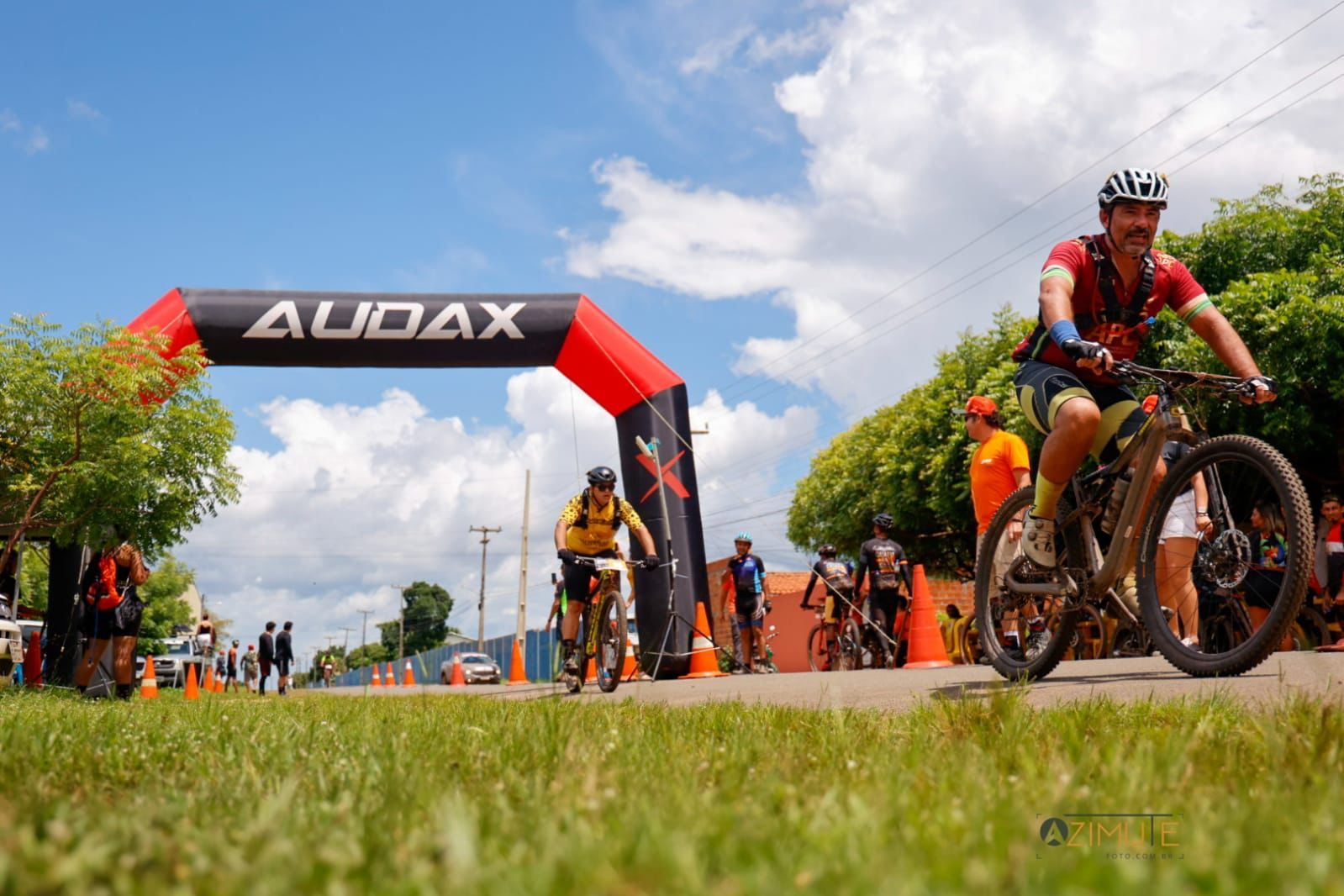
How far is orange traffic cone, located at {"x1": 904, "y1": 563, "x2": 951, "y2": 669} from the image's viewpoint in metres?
11.5

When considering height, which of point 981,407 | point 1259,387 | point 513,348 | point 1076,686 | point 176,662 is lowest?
point 1076,686

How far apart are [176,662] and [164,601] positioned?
4790cm

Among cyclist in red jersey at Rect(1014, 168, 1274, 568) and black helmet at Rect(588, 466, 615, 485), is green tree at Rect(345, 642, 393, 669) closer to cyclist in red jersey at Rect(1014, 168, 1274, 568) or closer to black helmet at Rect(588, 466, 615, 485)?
black helmet at Rect(588, 466, 615, 485)

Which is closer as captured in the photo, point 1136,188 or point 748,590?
point 1136,188

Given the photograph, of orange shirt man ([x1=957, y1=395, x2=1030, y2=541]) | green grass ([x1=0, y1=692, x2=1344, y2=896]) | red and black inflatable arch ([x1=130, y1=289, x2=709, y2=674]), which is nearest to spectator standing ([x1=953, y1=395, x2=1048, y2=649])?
orange shirt man ([x1=957, y1=395, x2=1030, y2=541])

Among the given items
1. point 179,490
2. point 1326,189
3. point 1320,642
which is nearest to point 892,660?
point 1320,642

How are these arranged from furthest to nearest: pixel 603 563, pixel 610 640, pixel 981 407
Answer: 1. pixel 610 640
2. pixel 603 563
3. pixel 981 407

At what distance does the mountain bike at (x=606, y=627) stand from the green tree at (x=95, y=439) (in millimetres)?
5290

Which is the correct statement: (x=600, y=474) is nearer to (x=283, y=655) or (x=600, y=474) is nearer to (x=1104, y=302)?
(x=1104, y=302)

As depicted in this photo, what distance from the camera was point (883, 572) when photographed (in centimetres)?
1304

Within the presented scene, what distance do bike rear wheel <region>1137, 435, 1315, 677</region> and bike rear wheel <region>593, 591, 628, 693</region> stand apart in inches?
193

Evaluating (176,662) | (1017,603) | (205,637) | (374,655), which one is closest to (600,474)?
(1017,603)

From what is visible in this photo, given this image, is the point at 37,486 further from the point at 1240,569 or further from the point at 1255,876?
the point at 1255,876

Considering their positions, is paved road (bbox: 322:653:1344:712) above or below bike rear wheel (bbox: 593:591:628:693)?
below
